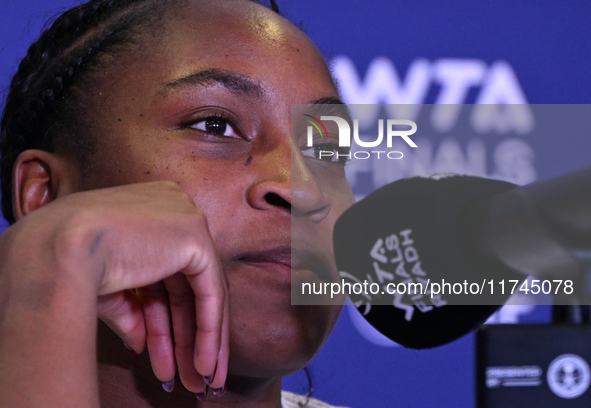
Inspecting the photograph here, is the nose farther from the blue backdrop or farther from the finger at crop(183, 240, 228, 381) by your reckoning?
the blue backdrop

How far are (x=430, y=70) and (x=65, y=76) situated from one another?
4.01 ft

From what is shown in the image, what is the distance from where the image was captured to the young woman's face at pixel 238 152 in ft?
2.48

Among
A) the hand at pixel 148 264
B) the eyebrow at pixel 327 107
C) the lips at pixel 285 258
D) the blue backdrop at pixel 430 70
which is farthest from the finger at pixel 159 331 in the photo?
the blue backdrop at pixel 430 70

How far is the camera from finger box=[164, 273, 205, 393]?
707 millimetres

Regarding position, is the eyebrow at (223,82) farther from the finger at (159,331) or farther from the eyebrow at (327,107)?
the finger at (159,331)

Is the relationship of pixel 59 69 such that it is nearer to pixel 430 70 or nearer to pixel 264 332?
pixel 264 332

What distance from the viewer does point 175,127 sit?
830 mm

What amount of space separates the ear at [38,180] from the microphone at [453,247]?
1.49 ft

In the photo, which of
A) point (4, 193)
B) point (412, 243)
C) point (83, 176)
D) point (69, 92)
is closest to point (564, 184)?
point (412, 243)

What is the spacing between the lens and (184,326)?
0.71m

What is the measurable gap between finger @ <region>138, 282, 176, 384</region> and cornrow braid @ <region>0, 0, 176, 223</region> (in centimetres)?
28

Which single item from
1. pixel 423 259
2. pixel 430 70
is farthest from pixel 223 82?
pixel 430 70

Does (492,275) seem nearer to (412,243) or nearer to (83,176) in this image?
(412,243)

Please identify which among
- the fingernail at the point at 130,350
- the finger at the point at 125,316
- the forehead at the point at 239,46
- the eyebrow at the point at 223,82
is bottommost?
the fingernail at the point at 130,350
